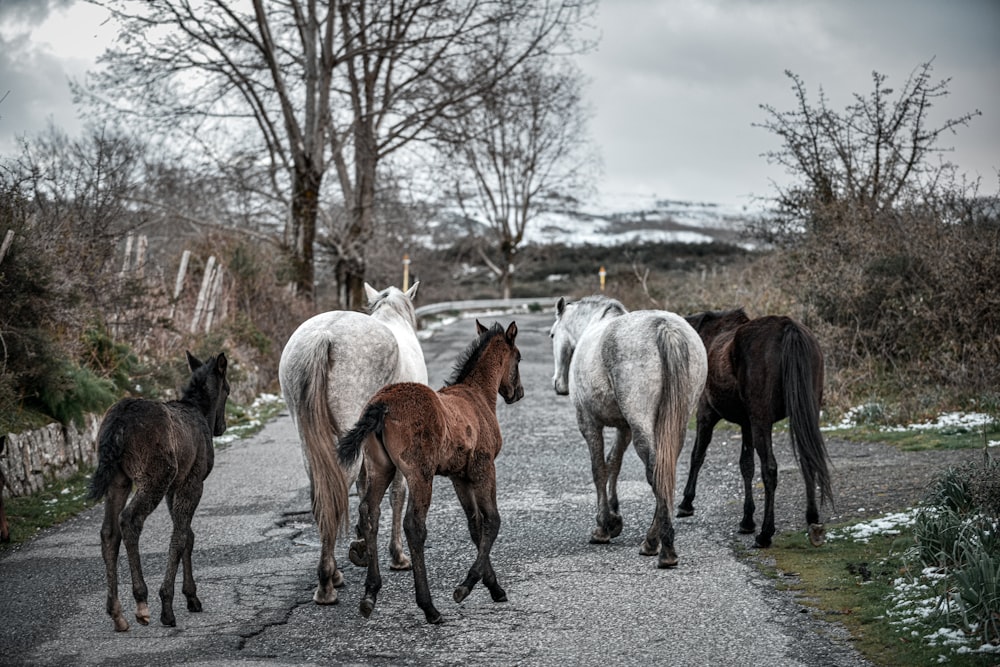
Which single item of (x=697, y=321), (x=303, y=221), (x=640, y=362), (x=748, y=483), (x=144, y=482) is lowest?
(x=748, y=483)

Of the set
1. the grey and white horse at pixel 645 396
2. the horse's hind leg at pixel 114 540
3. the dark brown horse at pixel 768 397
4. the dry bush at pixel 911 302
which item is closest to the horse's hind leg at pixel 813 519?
the dark brown horse at pixel 768 397

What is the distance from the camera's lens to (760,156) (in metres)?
18.2

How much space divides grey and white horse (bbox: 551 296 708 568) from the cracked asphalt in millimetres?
264

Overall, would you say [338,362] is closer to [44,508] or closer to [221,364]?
[221,364]

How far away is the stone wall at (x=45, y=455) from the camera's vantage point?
28.3 feet

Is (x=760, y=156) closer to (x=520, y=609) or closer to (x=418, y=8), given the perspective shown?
(x=418, y=8)

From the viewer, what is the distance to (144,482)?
569 cm

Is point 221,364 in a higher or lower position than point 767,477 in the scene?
higher

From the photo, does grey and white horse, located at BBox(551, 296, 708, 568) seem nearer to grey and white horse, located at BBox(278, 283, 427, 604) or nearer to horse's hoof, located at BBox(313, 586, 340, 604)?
grey and white horse, located at BBox(278, 283, 427, 604)

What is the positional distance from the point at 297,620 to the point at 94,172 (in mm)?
9694

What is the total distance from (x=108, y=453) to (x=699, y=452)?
17.0 feet

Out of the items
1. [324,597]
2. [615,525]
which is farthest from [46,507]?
[615,525]

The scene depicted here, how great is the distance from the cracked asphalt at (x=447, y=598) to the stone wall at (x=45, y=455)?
858mm

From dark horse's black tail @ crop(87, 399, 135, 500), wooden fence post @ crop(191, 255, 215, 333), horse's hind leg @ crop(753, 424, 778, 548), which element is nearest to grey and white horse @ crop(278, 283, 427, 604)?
dark horse's black tail @ crop(87, 399, 135, 500)
